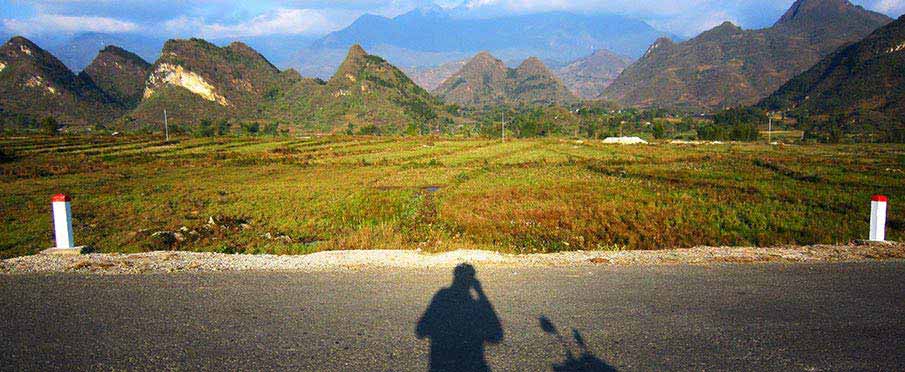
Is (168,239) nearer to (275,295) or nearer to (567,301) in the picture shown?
(275,295)

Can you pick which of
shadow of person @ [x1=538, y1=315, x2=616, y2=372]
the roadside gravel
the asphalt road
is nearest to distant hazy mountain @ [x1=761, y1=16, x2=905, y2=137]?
the roadside gravel

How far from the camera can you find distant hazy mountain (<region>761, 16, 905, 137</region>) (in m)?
124

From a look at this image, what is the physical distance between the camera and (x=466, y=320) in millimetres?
5555

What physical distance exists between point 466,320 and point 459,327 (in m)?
0.21

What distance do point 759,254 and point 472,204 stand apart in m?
12.6

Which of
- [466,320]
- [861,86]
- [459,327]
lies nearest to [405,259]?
[466,320]

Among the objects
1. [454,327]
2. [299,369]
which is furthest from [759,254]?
[299,369]

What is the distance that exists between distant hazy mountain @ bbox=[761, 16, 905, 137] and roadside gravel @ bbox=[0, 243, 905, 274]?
412 ft

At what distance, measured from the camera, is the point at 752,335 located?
5129 mm

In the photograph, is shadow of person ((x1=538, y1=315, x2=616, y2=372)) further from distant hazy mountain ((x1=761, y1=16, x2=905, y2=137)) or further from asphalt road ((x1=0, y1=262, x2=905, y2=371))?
distant hazy mountain ((x1=761, y1=16, x2=905, y2=137))

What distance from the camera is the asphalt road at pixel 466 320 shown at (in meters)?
4.63

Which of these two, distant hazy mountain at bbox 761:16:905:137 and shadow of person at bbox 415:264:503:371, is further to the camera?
distant hazy mountain at bbox 761:16:905:137

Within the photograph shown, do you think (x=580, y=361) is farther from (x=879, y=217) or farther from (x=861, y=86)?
(x=861, y=86)

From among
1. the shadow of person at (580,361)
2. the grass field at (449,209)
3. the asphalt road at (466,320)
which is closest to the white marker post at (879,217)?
the grass field at (449,209)
